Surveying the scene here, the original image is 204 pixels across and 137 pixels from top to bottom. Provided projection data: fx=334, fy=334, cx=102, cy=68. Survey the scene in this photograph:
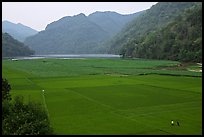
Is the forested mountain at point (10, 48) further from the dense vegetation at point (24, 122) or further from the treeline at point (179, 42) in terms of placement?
the dense vegetation at point (24, 122)

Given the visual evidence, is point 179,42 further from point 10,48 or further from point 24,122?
point 24,122

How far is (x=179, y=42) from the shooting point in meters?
118

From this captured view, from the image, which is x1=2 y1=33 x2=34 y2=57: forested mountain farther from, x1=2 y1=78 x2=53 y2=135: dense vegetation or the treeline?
x1=2 y1=78 x2=53 y2=135: dense vegetation

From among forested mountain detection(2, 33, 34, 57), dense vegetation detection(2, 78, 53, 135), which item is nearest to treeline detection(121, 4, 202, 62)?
forested mountain detection(2, 33, 34, 57)

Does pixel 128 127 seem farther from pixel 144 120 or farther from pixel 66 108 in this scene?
pixel 66 108

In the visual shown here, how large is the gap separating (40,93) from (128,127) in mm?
19210

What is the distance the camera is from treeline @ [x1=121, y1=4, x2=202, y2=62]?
358 feet

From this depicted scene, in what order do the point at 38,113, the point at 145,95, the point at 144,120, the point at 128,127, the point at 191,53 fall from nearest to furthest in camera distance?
1. the point at 38,113
2. the point at 128,127
3. the point at 144,120
4. the point at 145,95
5. the point at 191,53

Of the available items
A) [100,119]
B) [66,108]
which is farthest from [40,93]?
[100,119]

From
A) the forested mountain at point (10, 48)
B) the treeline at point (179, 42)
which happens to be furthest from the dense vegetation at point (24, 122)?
the forested mountain at point (10, 48)

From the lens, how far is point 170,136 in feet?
60.1

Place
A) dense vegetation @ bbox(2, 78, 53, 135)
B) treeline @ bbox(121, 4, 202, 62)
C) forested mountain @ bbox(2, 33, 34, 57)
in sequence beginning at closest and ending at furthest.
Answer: dense vegetation @ bbox(2, 78, 53, 135)
treeline @ bbox(121, 4, 202, 62)
forested mountain @ bbox(2, 33, 34, 57)

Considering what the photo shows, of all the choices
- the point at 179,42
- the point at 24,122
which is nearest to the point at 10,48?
the point at 179,42

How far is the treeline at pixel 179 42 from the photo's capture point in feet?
358
